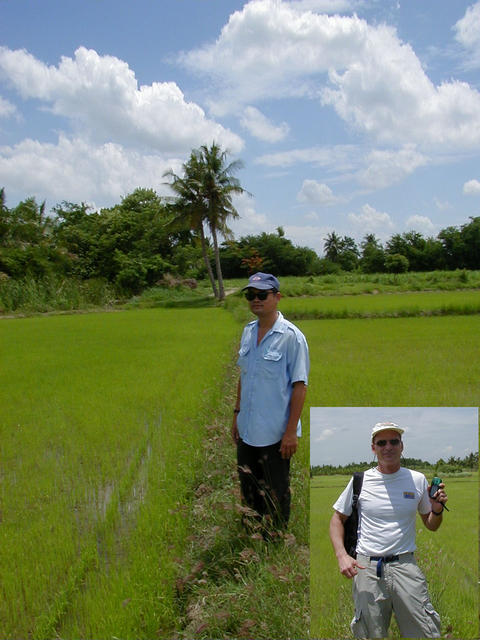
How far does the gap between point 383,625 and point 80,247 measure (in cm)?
3360

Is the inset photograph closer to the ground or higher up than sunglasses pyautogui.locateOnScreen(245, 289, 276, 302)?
closer to the ground

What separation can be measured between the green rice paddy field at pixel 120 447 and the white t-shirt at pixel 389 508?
1075mm

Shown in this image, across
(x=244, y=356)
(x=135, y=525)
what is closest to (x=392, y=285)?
(x=135, y=525)

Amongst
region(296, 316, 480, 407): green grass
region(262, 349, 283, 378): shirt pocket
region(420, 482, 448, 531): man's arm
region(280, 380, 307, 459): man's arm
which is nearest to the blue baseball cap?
region(262, 349, 283, 378): shirt pocket

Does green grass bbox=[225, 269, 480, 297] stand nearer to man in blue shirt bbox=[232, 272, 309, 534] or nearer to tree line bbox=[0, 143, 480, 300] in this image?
tree line bbox=[0, 143, 480, 300]

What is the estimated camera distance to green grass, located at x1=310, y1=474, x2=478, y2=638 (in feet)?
5.43

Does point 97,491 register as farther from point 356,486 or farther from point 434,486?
point 434,486

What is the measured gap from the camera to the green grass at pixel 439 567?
1655 millimetres

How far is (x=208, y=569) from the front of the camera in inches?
101

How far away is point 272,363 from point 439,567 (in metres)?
1.13

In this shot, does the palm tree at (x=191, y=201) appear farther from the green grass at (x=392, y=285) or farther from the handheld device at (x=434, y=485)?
the handheld device at (x=434, y=485)

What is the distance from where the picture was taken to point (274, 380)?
2568 mm

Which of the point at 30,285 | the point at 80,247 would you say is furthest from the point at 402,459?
the point at 80,247

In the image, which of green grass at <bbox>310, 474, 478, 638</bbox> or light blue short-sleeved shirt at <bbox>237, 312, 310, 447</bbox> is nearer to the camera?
green grass at <bbox>310, 474, 478, 638</bbox>
